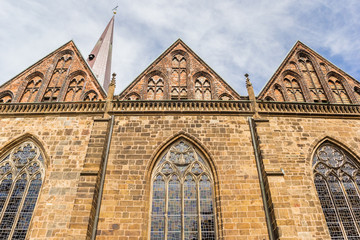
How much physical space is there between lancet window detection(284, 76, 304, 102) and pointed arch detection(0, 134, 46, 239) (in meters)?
11.3

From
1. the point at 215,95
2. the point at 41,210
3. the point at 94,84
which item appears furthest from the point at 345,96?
the point at 41,210

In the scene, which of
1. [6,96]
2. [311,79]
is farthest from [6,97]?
[311,79]

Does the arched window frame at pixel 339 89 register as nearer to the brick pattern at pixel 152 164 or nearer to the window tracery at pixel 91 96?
the brick pattern at pixel 152 164

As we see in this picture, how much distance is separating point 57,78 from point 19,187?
19.4ft

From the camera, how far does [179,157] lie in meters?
10.5

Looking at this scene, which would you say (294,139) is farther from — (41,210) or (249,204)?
(41,210)

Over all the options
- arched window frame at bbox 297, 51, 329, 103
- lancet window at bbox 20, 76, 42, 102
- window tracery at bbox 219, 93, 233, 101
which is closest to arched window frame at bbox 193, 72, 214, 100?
window tracery at bbox 219, 93, 233, 101

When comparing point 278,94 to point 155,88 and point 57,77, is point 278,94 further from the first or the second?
point 57,77

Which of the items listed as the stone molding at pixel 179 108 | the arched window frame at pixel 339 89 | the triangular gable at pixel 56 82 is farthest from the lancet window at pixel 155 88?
the arched window frame at pixel 339 89

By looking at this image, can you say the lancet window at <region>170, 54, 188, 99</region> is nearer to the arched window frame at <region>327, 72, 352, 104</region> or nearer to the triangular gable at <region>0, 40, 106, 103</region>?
the triangular gable at <region>0, 40, 106, 103</region>

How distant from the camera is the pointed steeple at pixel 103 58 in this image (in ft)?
81.5

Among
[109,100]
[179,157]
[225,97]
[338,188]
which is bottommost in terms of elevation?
→ [338,188]

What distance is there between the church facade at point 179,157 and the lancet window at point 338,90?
49 mm

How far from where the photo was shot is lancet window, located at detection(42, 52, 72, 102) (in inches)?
509
